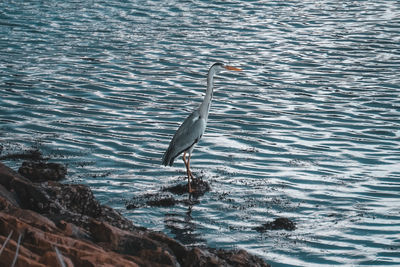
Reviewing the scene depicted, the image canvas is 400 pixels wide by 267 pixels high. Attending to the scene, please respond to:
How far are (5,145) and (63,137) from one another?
4.33 feet

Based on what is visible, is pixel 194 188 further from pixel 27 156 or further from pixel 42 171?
pixel 27 156

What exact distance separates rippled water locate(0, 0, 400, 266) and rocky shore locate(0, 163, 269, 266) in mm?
1510

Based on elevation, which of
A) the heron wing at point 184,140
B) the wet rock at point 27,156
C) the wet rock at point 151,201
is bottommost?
the wet rock at point 151,201

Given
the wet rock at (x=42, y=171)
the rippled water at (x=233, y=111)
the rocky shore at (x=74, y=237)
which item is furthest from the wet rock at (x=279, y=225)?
the wet rock at (x=42, y=171)

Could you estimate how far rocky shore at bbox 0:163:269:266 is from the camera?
6.76 metres

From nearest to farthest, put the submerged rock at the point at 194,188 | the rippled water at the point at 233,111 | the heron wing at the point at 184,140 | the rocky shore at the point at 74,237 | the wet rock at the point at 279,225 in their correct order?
the rocky shore at the point at 74,237, the wet rock at the point at 279,225, the rippled water at the point at 233,111, the submerged rock at the point at 194,188, the heron wing at the point at 184,140

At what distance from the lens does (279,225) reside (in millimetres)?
11086

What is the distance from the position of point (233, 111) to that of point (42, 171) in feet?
23.0

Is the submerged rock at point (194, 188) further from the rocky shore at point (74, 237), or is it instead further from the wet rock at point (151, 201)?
the rocky shore at point (74, 237)

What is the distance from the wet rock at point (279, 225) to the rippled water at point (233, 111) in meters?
0.18

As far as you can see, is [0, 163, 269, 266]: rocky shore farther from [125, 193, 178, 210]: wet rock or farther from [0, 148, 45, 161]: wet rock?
[0, 148, 45, 161]: wet rock

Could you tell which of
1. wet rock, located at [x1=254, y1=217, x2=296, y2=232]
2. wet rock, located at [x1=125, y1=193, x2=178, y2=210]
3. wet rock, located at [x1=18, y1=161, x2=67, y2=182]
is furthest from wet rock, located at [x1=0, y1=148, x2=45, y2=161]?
wet rock, located at [x1=254, y1=217, x2=296, y2=232]

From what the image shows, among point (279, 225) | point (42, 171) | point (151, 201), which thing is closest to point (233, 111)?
point (151, 201)

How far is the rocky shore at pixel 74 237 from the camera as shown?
266 inches
